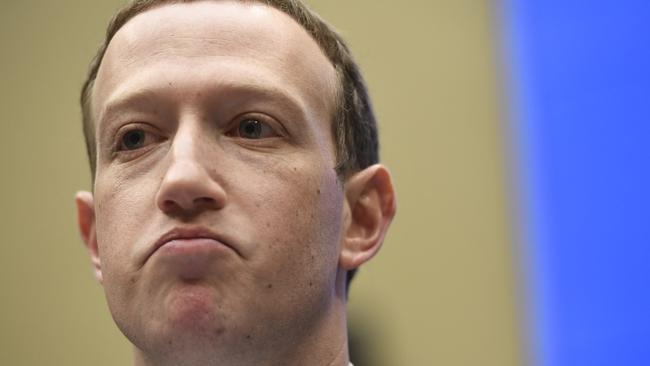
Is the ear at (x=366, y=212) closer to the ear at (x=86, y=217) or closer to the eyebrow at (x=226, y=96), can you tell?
the eyebrow at (x=226, y=96)

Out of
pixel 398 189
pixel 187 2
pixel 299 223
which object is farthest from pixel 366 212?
pixel 398 189

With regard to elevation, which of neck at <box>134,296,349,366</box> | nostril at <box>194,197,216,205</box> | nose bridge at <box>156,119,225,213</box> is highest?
nose bridge at <box>156,119,225,213</box>

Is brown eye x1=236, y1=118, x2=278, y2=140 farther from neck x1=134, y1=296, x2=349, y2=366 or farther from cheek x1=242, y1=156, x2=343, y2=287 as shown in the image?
neck x1=134, y1=296, x2=349, y2=366

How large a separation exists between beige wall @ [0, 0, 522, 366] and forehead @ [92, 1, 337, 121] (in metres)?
0.82

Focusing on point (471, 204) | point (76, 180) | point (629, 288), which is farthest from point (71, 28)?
point (629, 288)

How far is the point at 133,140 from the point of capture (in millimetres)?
1423

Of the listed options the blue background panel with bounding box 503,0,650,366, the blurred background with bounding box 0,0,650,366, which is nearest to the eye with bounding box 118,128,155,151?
the blurred background with bounding box 0,0,650,366

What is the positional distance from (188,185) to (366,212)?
0.46m

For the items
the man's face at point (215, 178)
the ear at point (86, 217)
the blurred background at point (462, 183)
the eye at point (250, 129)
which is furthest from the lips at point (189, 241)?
the blurred background at point (462, 183)

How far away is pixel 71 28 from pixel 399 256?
1.26m

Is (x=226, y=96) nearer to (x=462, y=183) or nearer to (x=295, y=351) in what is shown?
(x=295, y=351)

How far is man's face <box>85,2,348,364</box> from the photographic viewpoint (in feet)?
4.07

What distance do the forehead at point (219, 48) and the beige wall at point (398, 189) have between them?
2.70 ft

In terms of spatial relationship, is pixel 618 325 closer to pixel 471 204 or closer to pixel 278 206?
pixel 471 204
